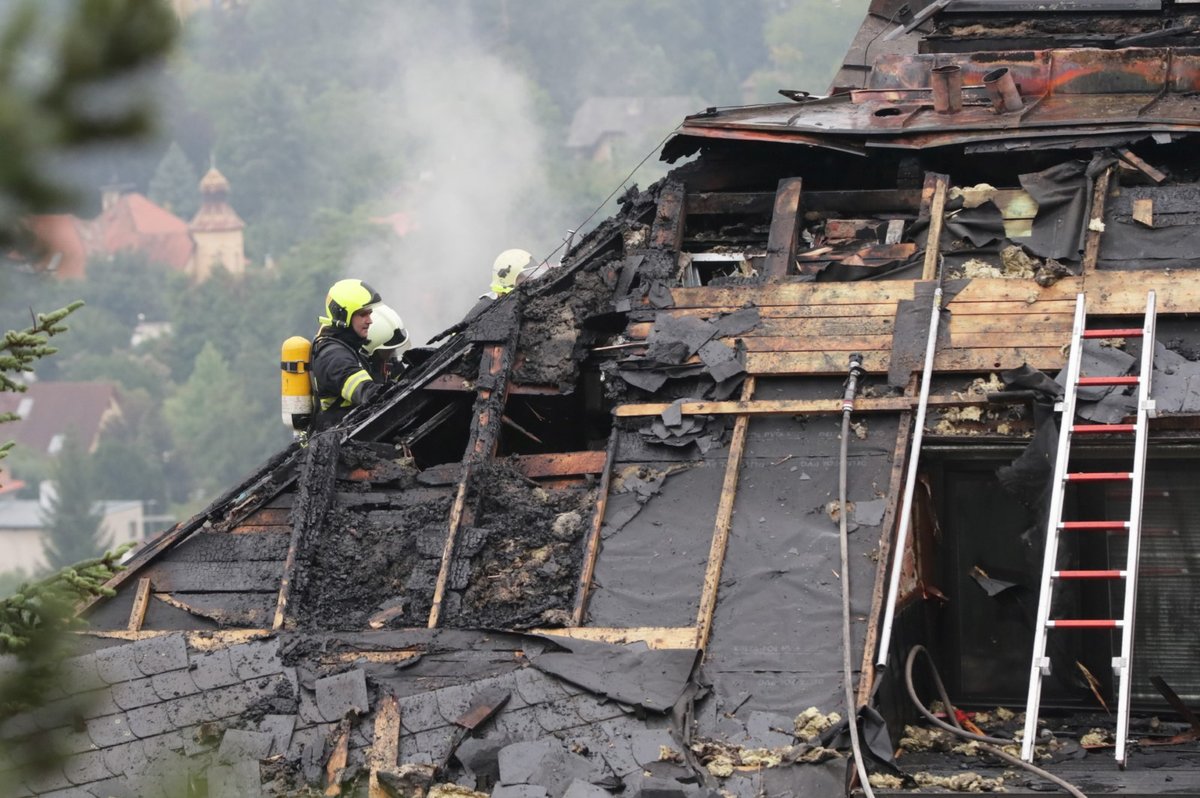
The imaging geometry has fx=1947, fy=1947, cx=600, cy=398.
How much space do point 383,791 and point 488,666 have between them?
91 cm

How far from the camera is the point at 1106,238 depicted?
34.1 feet

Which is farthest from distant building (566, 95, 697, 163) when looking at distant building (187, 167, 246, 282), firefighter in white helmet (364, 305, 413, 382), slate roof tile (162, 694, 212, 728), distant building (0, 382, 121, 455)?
slate roof tile (162, 694, 212, 728)

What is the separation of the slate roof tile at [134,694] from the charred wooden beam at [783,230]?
3948mm

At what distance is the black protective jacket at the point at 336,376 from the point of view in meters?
11.6

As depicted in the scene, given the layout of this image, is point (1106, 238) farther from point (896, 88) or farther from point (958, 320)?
point (896, 88)

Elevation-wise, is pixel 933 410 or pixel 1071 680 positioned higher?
pixel 933 410

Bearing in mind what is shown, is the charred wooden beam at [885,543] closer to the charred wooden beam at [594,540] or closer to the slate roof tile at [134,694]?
the charred wooden beam at [594,540]

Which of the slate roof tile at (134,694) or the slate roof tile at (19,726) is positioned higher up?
the slate roof tile at (134,694)

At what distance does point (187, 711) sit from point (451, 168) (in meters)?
84.2

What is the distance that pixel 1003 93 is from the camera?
11398 millimetres

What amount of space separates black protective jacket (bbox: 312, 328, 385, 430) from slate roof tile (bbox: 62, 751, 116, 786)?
314 centimetres

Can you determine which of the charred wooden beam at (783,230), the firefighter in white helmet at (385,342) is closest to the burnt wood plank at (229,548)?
the firefighter in white helmet at (385,342)

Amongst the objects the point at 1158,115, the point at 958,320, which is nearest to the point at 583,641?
the point at 958,320

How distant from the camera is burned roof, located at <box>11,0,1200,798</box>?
8.84 m
